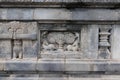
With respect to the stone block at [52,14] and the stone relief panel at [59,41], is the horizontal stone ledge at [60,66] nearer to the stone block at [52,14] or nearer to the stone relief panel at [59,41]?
the stone relief panel at [59,41]

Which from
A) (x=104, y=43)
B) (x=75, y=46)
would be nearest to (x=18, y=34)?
(x=75, y=46)

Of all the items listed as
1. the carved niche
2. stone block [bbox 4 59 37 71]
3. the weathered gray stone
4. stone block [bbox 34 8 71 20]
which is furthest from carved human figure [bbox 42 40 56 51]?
the weathered gray stone

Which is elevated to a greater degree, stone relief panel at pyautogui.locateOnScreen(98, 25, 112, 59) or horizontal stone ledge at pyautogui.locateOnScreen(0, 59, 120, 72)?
stone relief panel at pyautogui.locateOnScreen(98, 25, 112, 59)

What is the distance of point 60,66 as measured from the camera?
2.98 meters

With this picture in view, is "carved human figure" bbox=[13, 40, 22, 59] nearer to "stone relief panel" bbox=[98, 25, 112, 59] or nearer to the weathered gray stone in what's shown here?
"stone relief panel" bbox=[98, 25, 112, 59]

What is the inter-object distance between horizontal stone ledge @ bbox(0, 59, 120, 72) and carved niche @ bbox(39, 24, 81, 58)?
13cm

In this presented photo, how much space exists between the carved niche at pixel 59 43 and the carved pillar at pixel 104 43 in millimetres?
332

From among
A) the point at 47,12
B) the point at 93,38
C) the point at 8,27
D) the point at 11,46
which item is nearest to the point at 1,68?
the point at 11,46

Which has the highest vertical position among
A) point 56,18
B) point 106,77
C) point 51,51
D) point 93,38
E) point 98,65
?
point 56,18

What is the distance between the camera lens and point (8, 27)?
298cm

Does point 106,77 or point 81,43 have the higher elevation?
point 81,43

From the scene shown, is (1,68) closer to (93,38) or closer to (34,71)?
(34,71)

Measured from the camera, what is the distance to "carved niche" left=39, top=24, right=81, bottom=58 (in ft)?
10.0

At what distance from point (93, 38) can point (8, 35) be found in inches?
49.9
